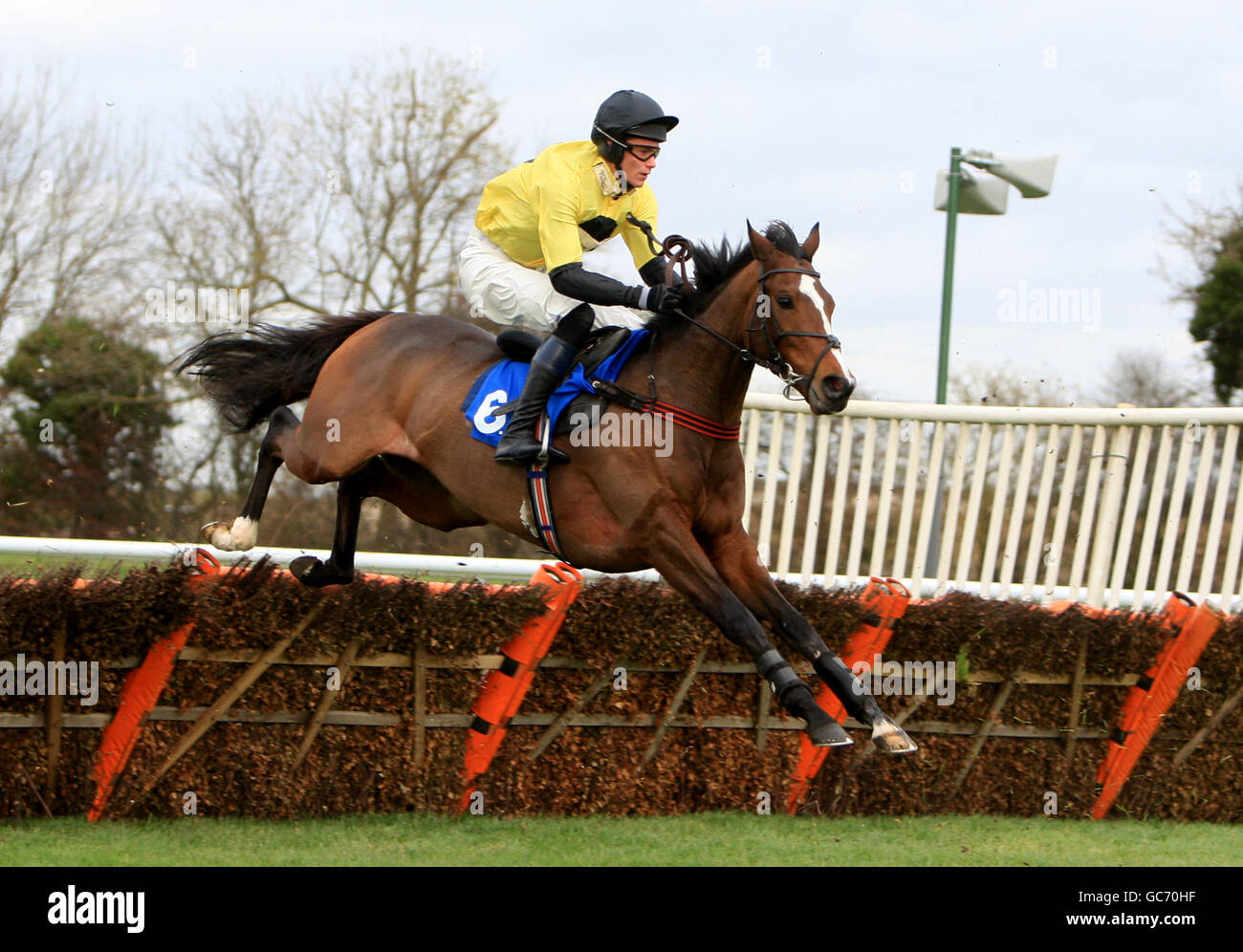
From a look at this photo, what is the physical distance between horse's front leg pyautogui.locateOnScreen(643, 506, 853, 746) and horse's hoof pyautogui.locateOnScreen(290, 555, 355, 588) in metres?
1.67

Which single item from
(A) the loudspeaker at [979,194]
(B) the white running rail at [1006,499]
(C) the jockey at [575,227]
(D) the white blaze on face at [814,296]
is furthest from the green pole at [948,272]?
(D) the white blaze on face at [814,296]

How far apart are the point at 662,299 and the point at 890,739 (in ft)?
6.20

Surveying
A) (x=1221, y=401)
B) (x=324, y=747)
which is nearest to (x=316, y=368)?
(x=324, y=747)

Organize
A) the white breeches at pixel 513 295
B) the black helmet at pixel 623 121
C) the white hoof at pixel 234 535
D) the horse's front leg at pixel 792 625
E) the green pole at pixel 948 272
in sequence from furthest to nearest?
1. the green pole at pixel 948 272
2. the white hoof at pixel 234 535
3. the white breeches at pixel 513 295
4. the black helmet at pixel 623 121
5. the horse's front leg at pixel 792 625

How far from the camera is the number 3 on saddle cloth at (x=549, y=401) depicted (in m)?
5.25

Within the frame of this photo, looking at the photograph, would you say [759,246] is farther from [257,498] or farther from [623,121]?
[257,498]

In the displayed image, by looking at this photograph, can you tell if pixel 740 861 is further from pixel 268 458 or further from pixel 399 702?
pixel 268 458

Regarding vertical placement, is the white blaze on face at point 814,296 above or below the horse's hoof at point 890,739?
above

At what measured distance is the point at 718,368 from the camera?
5.16 meters

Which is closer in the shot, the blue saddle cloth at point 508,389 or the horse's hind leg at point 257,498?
the blue saddle cloth at point 508,389

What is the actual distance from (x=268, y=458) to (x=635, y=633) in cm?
197

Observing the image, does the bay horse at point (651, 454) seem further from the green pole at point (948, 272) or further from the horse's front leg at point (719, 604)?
the green pole at point (948, 272)

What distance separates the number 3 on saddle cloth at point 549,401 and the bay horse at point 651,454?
2.0 inches

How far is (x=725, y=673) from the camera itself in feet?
20.0
